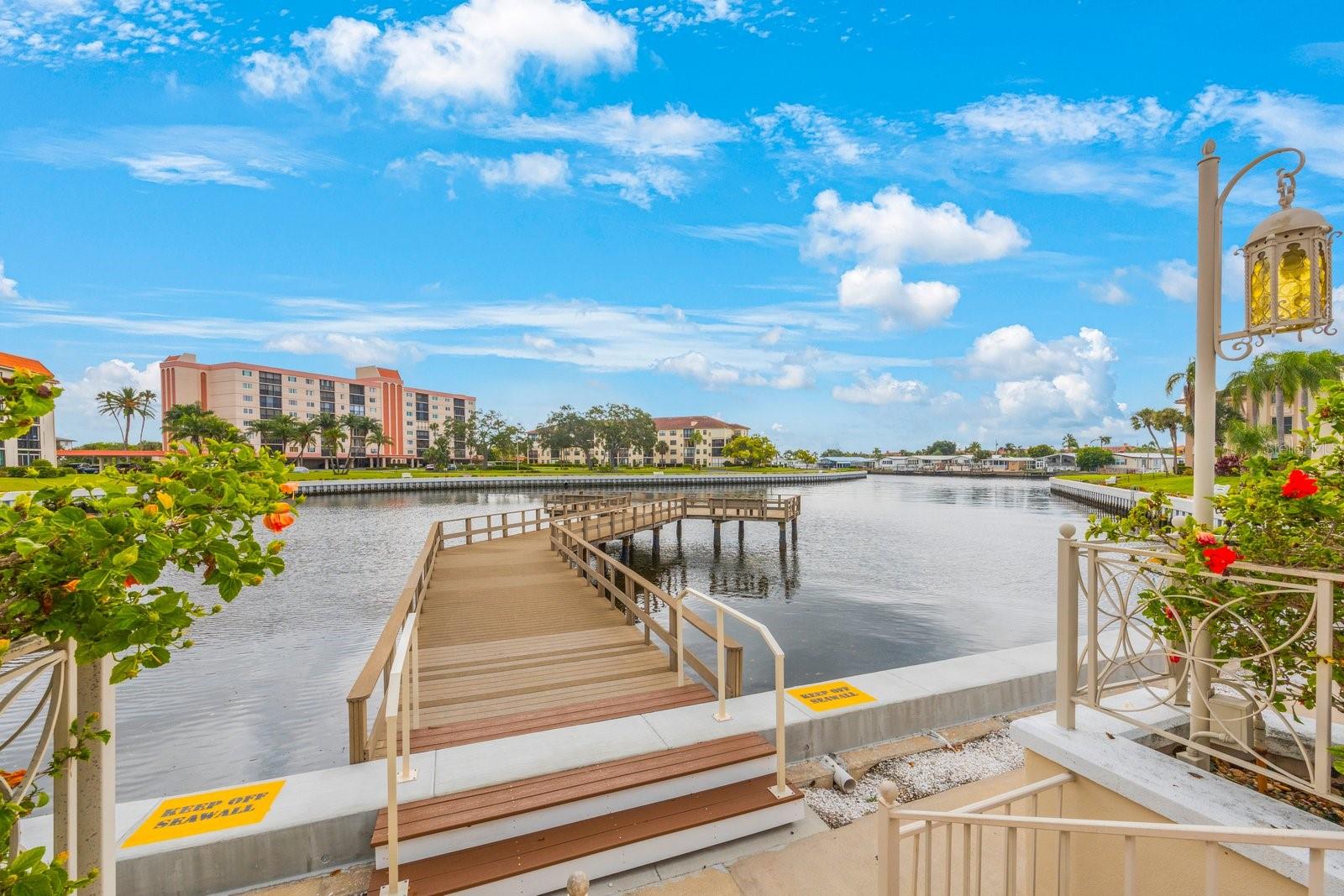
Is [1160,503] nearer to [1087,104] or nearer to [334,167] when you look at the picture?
[1087,104]

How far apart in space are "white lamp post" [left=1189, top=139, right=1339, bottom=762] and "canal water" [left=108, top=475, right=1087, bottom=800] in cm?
813

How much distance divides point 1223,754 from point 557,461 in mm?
115415

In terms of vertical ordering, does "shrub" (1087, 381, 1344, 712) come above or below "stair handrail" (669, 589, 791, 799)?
above

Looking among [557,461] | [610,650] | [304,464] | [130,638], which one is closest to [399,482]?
[304,464]

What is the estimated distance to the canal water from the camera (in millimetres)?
8180

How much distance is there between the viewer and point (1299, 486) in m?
2.51

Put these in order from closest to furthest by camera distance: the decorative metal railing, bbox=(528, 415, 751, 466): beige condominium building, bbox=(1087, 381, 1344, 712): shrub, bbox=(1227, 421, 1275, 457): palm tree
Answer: the decorative metal railing
bbox=(1087, 381, 1344, 712): shrub
bbox=(1227, 421, 1275, 457): palm tree
bbox=(528, 415, 751, 466): beige condominium building

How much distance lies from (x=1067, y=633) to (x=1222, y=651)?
61 cm

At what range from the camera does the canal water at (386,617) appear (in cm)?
818

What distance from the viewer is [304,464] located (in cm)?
9250

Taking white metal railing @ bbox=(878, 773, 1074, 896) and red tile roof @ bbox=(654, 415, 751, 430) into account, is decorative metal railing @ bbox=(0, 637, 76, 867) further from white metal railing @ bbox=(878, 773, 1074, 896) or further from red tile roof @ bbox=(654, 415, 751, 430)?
red tile roof @ bbox=(654, 415, 751, 430)

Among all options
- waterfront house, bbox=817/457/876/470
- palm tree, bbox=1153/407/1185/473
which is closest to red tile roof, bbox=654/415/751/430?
waterfront house, bbox=817/457/876/470

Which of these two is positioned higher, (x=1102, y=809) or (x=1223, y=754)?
(x=1223, y=754)

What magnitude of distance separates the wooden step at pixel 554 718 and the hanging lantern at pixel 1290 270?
4.83m
